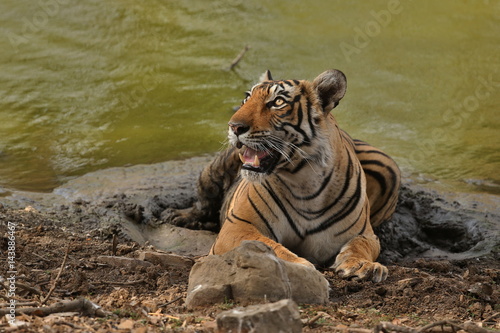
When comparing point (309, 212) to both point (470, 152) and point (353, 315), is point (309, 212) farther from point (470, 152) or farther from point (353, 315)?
point (470, 152)

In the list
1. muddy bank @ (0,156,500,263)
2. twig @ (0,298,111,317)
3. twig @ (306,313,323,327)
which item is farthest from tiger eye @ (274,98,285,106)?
twig @ (0,298,111,317)

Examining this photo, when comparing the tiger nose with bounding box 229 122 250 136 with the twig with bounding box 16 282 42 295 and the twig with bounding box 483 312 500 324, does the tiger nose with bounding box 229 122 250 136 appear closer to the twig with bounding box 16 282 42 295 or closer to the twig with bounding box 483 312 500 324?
the twig with bounding box 16 282 42 295

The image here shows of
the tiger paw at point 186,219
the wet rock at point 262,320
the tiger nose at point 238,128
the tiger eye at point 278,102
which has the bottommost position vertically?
the tiger paw at point 186,219

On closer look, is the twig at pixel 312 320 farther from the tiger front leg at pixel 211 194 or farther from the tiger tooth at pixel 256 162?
the tiger front leg at pixel 211 194

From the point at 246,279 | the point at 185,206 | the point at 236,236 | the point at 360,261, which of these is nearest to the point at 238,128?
the point at 236,236

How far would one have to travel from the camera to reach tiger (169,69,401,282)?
450 centimetres

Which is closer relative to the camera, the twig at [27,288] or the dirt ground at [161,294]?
the dirt ground at [161,294]

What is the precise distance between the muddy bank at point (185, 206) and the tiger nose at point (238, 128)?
1602 millimetres

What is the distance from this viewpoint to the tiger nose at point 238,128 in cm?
434

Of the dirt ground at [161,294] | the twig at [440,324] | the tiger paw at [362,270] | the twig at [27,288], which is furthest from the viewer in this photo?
the tiger paw at [362,270]

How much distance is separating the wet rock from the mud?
0.27 metres

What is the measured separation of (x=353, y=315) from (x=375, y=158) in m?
2.84

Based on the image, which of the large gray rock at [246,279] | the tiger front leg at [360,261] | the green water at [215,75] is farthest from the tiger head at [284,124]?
the green water at [215,75]

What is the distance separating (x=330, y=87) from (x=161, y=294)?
1.84 meters
